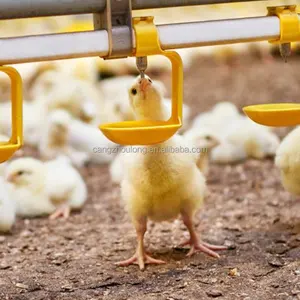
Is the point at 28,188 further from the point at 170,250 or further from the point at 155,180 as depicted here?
the point at 155,180

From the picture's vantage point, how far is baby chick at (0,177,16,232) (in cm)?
339

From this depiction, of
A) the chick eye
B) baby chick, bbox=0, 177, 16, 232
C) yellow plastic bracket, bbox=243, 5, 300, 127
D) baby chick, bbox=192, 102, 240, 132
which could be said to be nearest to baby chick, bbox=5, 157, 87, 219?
baby chick, bbox=0, 177, 16, 232

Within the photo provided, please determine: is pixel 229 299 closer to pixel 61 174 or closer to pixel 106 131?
pixel 106 131

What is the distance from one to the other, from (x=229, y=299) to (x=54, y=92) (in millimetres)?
3342

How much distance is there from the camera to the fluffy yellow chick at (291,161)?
10.2ft

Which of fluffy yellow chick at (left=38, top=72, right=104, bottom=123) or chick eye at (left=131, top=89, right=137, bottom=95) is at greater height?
fluffy yellow chick at (left=38, top=72, right=104, bottom=123)

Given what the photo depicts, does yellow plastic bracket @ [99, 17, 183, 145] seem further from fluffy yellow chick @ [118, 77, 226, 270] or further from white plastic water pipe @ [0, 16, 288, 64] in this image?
fluffy yellow chick @ [118, 77, 226, 270]

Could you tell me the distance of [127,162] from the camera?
→ 113 inches

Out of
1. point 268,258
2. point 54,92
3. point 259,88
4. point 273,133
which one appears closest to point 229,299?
point 268,258

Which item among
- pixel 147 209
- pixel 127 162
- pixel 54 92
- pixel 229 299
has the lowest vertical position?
pixel 229 299

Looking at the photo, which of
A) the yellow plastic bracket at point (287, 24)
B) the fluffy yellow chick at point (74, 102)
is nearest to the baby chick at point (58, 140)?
the fluffy yellow chick at point (74, 102)

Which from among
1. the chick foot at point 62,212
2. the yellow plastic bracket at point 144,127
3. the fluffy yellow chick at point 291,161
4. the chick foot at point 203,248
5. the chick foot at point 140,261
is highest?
the yellow plastic bracket at point 144,127

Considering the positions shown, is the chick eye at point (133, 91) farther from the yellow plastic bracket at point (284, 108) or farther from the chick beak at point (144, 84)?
the yellow plastic bracket at point (284, 108)

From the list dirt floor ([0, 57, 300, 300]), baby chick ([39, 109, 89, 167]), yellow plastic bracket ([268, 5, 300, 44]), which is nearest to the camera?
yellow plastic bracket ([268, 5, 300, 44])
